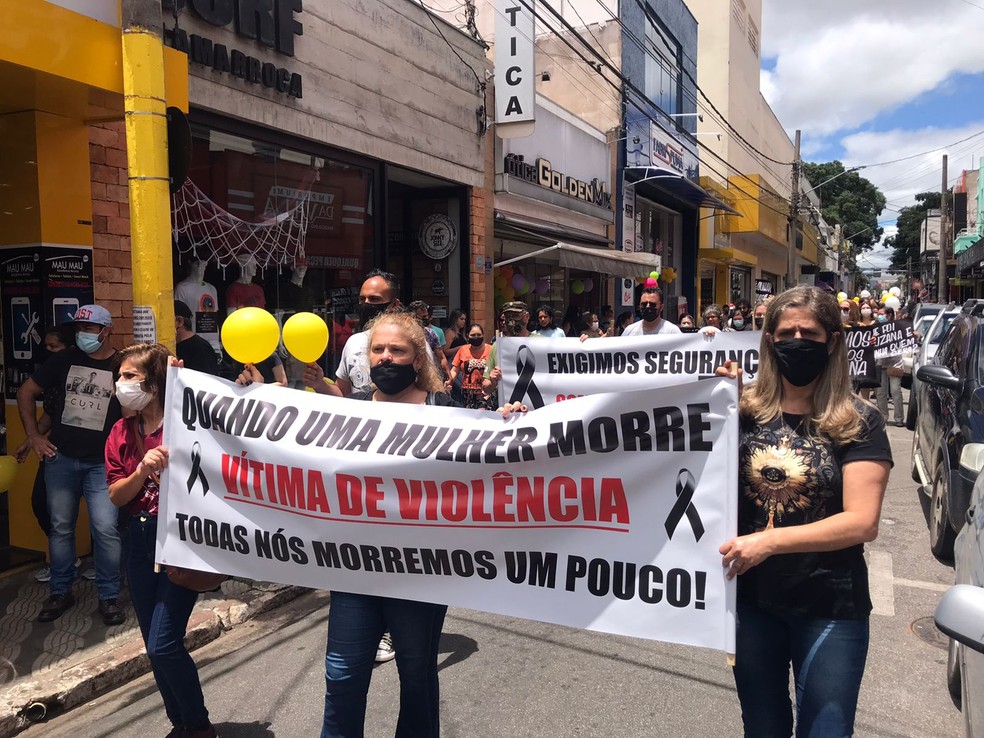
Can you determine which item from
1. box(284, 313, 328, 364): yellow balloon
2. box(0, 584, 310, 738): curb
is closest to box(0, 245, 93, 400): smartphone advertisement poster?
box(0, 584, 310, 738): curb

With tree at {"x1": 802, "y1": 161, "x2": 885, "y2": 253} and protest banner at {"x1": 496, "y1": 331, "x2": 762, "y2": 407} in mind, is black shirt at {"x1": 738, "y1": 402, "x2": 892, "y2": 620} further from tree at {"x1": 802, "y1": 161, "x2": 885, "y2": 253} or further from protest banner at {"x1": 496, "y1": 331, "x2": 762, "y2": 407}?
tree at {"x1": 802, "y1": 161, "x2": 885, "y2": 253}

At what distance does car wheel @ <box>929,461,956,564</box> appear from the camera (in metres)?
5.44

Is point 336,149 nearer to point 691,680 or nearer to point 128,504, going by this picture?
point 128,504

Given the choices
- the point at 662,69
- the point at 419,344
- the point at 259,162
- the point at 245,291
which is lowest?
the point at 419,344

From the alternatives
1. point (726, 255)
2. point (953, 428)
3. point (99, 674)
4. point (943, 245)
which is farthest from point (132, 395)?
point (943, 245)

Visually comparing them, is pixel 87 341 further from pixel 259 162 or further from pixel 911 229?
pixel 911 229

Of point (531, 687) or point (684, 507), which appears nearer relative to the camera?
point (684, 507)

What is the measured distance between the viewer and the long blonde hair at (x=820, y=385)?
226 cm

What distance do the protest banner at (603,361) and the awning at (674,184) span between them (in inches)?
502

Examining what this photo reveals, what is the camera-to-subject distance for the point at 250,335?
3.25 meters

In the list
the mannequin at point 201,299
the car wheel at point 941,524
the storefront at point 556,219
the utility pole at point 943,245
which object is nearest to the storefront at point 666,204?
the storefront at point 556,219

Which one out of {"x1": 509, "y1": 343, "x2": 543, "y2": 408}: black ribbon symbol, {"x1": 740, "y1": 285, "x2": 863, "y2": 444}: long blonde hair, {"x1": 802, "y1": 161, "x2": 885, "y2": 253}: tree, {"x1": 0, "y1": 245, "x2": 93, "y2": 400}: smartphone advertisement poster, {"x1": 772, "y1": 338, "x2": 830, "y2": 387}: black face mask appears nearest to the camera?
{"x1": 740, "y1": 285, "x2": 863, "y2": 444}: long blonde hair

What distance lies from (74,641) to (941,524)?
580 centimetres

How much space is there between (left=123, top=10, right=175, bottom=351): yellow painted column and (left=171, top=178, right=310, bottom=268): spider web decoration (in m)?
2.21
